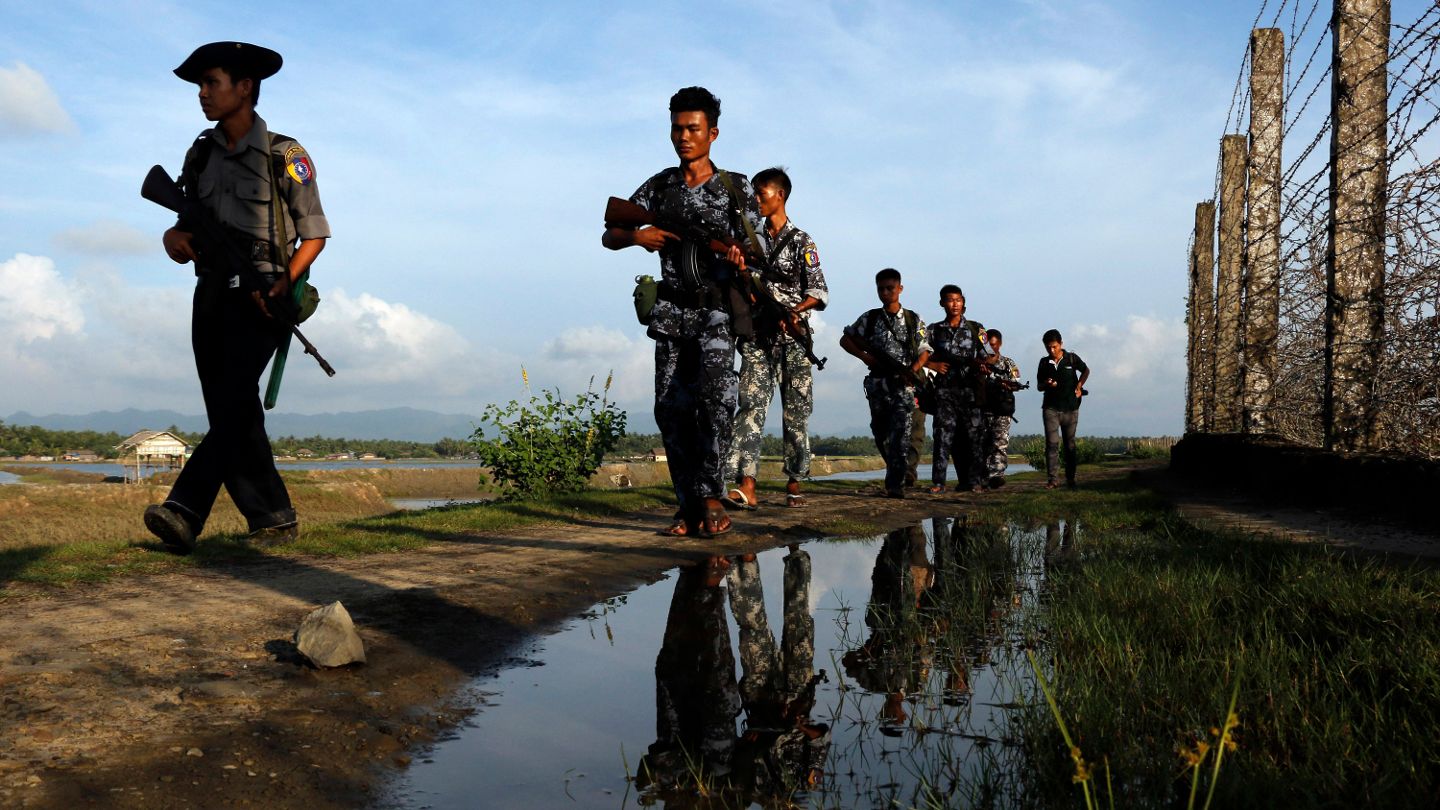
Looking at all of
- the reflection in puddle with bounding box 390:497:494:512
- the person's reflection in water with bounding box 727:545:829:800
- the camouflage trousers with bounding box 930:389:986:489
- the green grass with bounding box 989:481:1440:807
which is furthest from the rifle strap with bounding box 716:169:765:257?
the camouflage trousers with bounding box 930:389:986:489

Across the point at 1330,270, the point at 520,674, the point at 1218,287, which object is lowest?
the point at 520,674

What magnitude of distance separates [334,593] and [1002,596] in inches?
110

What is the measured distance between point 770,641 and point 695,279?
10.3 ft

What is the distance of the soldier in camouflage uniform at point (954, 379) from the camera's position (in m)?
12.3

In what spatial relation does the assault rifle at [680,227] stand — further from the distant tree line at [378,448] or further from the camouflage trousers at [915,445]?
the distant tree line at [378,448]

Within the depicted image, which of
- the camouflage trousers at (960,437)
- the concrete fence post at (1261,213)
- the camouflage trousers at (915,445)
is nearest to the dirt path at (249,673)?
the camouflage trousers at (960,437)

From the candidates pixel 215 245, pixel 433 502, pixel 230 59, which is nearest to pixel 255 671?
pixel 215 245

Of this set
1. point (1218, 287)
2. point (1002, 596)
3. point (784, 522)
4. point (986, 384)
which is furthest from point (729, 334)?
point (1218, 287)

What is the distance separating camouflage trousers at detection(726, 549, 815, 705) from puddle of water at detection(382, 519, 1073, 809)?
0.01 metres

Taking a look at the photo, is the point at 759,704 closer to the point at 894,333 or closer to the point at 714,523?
the point at 714,523

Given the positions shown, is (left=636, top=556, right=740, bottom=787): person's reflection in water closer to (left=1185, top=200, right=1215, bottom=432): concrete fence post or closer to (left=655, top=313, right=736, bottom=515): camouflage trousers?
(left=655, top=313, right=736, bottom=515): camouflage trousers

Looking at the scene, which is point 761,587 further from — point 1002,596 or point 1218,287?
point 1218,287

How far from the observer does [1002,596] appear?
4355 mm

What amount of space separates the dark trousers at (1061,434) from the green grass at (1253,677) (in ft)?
27.9
